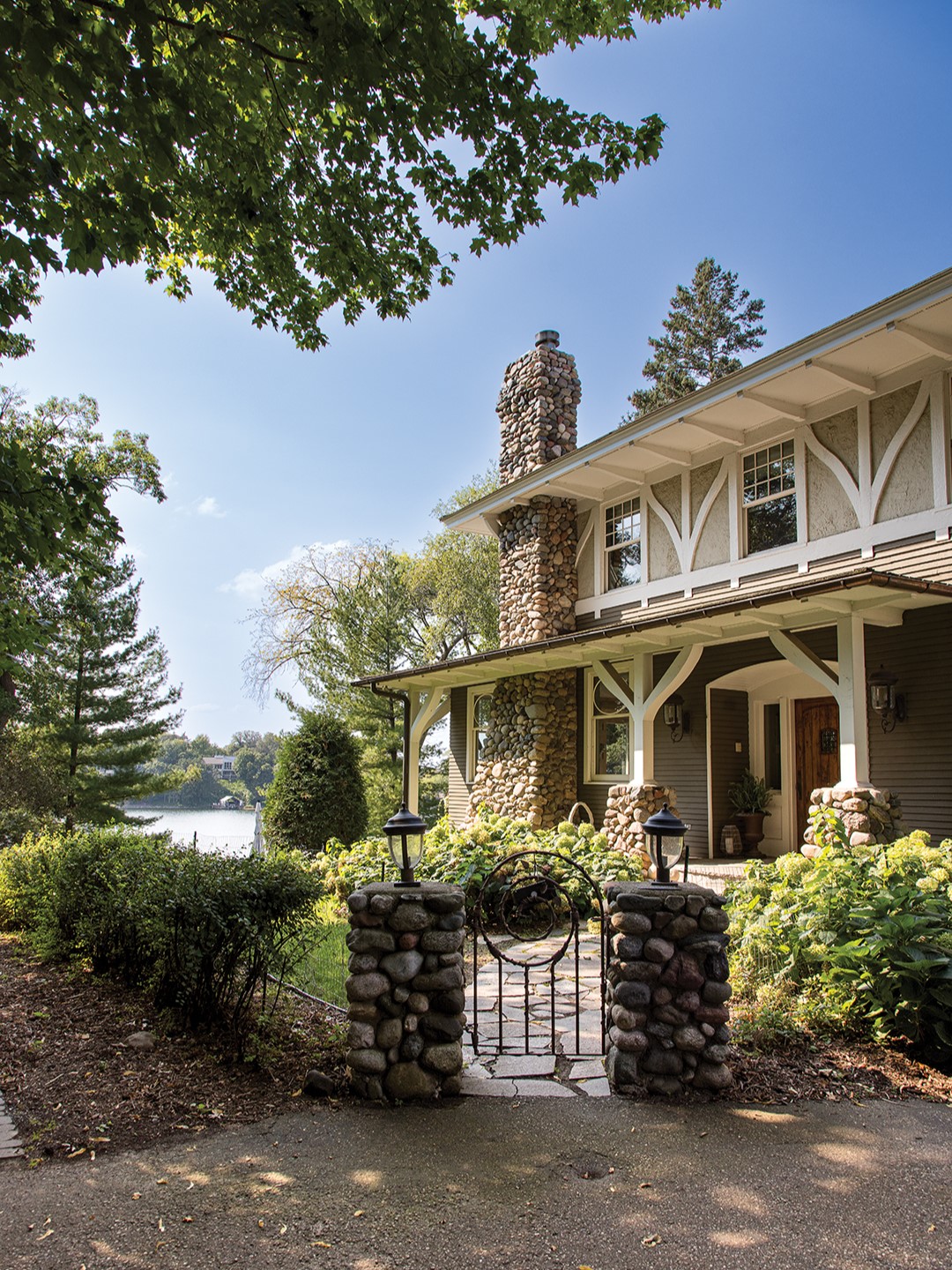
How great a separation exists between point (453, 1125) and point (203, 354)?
25.7ft

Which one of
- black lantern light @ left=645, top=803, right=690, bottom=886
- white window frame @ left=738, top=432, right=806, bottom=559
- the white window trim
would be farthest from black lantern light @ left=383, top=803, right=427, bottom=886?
the white window trim

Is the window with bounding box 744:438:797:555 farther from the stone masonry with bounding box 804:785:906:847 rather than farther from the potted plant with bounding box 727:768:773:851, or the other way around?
the stone masonry with bounding box 804:785:906:847

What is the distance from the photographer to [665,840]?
4.25m

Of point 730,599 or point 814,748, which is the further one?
point 814,748

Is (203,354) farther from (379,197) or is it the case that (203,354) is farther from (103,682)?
(103,682)

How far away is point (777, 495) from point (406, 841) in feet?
26.0

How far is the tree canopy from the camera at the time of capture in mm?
3660

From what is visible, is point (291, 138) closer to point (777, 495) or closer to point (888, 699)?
point (777, 495)

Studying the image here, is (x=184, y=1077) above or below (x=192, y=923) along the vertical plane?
below

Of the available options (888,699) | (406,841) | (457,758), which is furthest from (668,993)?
(457,758)

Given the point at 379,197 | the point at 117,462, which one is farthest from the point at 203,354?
the point at 117,462

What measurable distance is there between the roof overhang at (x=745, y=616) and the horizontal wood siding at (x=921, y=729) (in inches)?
14.6

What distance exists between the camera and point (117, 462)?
19.4 meters

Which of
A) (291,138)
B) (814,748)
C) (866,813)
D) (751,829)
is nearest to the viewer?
(291,138)
